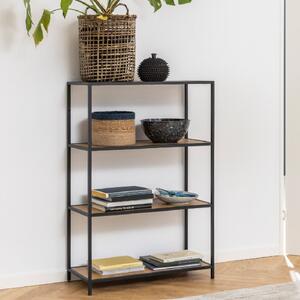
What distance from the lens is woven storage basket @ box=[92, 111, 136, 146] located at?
157 inches

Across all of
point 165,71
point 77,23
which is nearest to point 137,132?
point 165,71

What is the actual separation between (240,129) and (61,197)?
125 centimetres

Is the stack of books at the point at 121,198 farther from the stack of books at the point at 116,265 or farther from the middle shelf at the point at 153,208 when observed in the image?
the stack of books at the point at 116,265

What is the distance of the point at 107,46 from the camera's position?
12.9 ft

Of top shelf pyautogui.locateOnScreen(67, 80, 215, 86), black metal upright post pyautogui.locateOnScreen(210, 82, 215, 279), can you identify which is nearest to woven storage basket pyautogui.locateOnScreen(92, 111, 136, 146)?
top shelf pyautogui.locateOnScreen(67, 80, 215, 86)

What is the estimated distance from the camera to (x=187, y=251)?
4.41 m

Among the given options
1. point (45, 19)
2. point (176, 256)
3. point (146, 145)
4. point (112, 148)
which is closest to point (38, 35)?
point (45, 19)

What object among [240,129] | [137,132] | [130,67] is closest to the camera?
[130,67]

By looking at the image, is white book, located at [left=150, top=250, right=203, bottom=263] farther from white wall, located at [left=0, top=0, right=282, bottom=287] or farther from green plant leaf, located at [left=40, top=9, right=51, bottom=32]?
green plant leaf, located at [left=40, top=9, right=51, bottom=32]

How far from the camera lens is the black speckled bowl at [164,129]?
4.10 meters

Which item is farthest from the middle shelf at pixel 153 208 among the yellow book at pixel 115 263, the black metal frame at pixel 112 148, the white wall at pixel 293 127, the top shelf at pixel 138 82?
the white wall at pixel 293 127

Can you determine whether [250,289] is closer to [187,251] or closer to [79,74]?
[187,251]

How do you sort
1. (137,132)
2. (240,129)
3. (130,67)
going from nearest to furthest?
1. (130,67)
2. (137,132)
3. (240,129)

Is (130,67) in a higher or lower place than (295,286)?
higher
